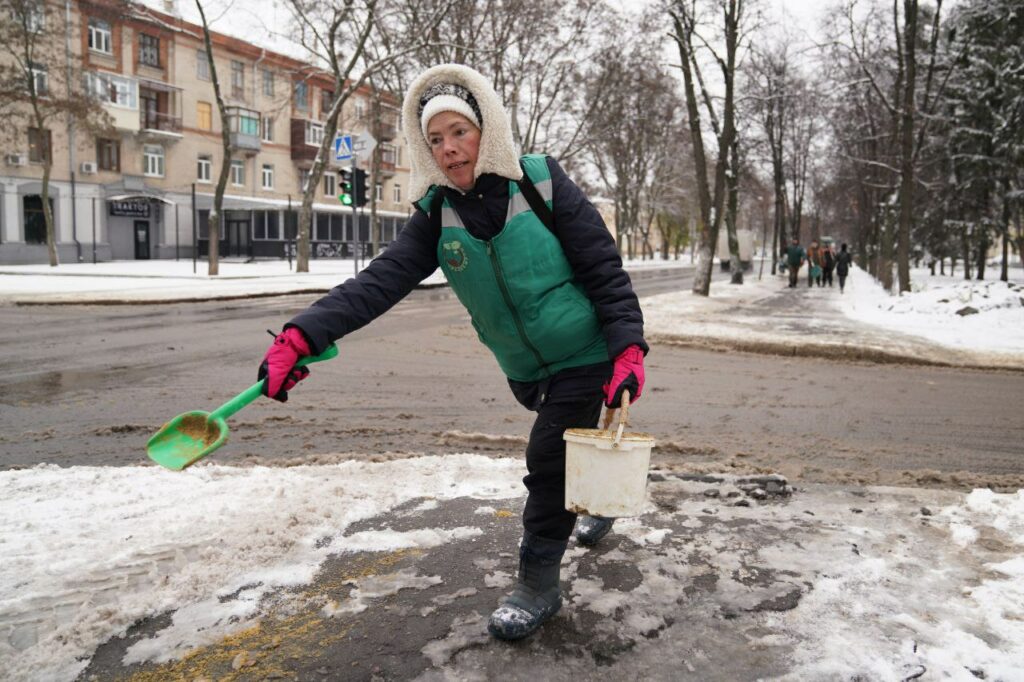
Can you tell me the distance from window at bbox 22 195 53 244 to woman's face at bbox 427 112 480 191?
38.3 meters

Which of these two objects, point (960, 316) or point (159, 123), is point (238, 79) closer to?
point (159, 123)

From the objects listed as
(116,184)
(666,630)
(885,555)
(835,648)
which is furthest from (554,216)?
(116,184)

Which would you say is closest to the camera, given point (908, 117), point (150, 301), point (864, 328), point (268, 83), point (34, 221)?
A: point (864, 328)

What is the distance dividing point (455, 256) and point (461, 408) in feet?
12.7

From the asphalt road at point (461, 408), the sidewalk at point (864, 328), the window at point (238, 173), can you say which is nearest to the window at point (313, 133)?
the window at point (238, 173)

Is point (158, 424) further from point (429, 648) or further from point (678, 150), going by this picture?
point (678, 150)

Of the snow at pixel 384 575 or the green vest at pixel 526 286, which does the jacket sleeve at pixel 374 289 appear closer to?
the green vest at pixel 526 286

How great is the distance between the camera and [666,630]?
2682mm

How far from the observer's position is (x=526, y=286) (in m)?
2.71

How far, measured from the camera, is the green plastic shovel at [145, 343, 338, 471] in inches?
98.6

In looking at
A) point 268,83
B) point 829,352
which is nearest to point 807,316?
point 829,352

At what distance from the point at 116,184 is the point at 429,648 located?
42.3 meters

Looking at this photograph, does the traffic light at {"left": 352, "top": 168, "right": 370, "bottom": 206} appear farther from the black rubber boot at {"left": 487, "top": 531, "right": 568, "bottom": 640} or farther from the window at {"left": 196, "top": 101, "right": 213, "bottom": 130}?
the window at {"left": 196, "top": 101, "right": 213, "bottom": 130}

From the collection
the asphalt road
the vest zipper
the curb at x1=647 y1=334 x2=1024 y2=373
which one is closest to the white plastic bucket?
the vest zipper
